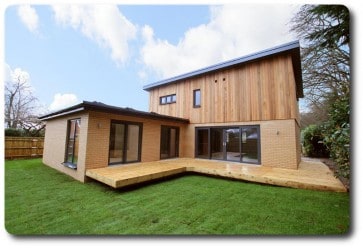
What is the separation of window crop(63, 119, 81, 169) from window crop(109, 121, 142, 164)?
1068mm

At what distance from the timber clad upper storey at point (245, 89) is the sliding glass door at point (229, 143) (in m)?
0.45

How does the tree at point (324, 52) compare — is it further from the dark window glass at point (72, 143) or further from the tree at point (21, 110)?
the tree at point (21, 110)

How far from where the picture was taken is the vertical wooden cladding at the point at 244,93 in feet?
21.4

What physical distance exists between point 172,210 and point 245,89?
18.9 feet

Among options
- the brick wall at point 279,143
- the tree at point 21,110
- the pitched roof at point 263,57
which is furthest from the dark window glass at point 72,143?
the tree at point 21,110

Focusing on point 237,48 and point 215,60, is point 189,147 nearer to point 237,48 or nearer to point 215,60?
point 215,60

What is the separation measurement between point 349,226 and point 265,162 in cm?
386

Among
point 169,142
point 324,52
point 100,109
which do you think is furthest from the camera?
point 169,142

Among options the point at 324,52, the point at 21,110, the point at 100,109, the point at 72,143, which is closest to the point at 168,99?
the point at 100,109

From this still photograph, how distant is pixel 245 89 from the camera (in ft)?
24.4

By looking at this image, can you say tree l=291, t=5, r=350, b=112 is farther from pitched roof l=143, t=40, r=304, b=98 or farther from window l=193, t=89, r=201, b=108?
window l=193, t=89, r=201, b=108

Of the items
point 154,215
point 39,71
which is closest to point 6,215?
point 154,215

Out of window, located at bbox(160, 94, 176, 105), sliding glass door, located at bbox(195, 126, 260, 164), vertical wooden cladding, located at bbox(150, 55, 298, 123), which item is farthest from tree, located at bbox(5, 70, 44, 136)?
sliding glass door, located at bbox(195, 126, 260, 164)

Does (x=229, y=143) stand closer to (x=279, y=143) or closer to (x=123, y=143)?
(x=279, y=143)
